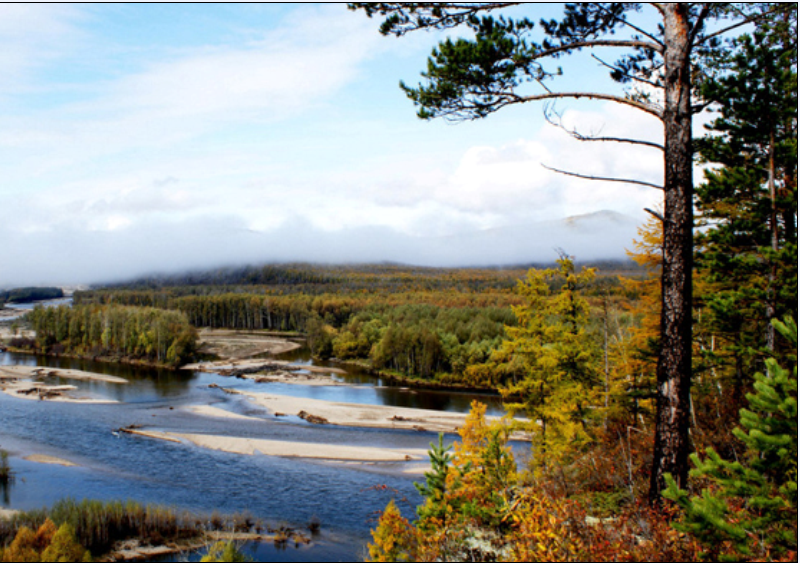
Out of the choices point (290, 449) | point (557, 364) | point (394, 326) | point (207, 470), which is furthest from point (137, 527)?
point (394, 326)

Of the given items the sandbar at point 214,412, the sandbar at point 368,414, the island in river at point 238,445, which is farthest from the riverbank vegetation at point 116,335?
the sandbar at point 368,414

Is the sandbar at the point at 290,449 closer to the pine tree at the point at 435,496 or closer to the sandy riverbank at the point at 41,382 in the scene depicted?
the sandy riverbank at the point at 41,382

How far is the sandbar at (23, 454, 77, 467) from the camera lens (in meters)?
29.0

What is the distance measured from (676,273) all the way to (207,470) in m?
27.4

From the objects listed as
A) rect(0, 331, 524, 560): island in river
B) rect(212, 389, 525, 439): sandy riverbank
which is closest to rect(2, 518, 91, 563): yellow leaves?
rect(0, 331, 524, 560): island in river

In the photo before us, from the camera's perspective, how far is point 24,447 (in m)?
32.0

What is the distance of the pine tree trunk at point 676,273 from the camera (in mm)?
7594

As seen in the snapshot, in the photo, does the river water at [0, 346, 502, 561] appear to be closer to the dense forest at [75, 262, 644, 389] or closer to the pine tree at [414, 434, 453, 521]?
the pine tree at [414, 434, 453, 521]

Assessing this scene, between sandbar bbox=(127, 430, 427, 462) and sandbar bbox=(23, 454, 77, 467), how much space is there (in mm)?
6394

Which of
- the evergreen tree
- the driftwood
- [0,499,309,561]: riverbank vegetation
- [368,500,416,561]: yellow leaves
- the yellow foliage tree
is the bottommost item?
the driftwood

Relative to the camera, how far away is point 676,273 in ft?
25.3

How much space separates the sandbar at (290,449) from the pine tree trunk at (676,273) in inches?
1020

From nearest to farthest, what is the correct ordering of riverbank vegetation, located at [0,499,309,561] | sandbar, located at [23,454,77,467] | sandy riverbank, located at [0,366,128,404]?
riverbank vegetation, located at [0,499,309,561]
sandbar, located at [23,454,77,467]
sandy riverbank, located at [0,366,128,404]

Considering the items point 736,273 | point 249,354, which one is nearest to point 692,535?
point 736,273
